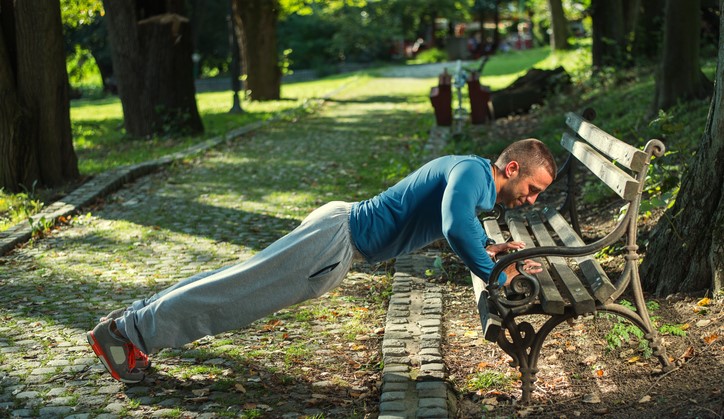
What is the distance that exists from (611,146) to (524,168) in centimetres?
93

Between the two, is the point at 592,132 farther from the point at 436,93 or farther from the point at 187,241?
the point at 436,93

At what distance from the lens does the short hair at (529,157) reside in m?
4.71

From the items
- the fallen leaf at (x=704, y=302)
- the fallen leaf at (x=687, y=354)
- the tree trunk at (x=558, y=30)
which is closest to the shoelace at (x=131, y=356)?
the fallen leaf at (x=687, y=354)

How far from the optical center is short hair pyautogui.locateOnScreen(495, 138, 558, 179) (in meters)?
4.71

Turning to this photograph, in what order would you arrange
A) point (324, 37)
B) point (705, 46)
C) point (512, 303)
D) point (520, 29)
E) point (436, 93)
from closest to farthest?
point (512, 303)
point (436, 93)
point (705, 46)
point (324, 37)
point (520, 29)

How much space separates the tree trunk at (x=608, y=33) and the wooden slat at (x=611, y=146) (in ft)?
45.1

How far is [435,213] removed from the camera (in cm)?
479

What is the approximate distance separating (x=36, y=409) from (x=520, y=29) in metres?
72.9

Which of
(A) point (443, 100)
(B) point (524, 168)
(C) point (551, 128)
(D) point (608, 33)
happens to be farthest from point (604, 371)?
(D) point (608, 33)

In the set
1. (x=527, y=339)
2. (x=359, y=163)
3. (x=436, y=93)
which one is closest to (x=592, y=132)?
(x=527, y=339)

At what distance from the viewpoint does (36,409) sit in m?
4.82

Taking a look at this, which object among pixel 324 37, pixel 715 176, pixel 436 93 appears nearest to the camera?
pixel 715 176

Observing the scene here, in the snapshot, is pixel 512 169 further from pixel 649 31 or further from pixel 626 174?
pixel 649 31

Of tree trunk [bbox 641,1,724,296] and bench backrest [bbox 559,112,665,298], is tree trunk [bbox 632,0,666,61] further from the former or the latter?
bench backrest [bbox 559,112,665,298]
